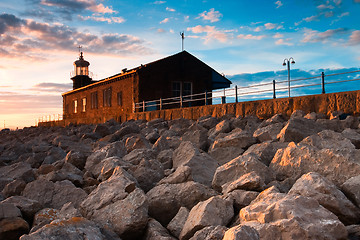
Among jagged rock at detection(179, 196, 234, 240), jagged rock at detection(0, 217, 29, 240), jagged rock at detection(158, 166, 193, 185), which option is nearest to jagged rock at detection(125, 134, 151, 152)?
jagged rock at detection(158, 166, 193, 185)

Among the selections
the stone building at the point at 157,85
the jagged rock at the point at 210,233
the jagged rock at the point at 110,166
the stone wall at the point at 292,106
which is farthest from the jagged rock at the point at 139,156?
the stone building at the point at 157,85

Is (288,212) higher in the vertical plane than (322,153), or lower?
lower

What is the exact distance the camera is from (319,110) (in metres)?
8.46

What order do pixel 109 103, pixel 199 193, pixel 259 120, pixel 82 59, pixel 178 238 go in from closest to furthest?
pixel 178 238 → pixel 199 193 → pixel 259 120 → pixel 109 103 → pixel 82 59

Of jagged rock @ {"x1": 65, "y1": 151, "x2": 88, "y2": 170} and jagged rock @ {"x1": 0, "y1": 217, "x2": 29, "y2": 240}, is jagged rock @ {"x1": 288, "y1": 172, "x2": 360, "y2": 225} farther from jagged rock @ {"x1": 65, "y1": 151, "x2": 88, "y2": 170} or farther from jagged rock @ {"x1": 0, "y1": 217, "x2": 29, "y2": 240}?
jagged rock @ {"x1": 65, "y1": 151, "x2": 88, "y2": 170}

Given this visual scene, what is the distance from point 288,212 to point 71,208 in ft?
6.99

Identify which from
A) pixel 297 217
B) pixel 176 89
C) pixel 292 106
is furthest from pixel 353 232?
pixel 176 89

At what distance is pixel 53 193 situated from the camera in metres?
4.42

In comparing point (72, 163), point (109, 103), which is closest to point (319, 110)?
point (72, 163)

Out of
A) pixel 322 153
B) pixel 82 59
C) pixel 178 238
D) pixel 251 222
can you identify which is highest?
pixel 82 59

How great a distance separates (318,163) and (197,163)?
1489mm

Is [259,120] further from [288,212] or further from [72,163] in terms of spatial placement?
[288,212]

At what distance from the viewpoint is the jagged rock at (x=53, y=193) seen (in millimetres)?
4281

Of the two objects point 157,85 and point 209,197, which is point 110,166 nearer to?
point 209,197
